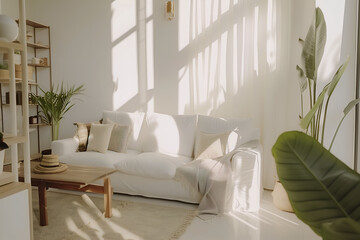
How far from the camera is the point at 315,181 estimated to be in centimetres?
47

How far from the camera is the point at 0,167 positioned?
1.34m

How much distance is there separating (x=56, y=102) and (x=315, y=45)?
3.46 m

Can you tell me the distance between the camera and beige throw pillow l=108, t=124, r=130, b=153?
→ 3.78 metres

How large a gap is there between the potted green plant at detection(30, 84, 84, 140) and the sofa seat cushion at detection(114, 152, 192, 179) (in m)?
1.65

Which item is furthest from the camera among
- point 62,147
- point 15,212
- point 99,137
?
point 99,137

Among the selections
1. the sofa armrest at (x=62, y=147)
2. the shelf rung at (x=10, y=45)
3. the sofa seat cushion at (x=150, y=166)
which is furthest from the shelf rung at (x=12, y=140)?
the sofa armrest at (x=62, y=147)

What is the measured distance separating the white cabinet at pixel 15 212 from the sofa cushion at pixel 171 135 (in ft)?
8.02

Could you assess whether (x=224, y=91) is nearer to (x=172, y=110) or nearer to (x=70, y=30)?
(x=172, y=110)

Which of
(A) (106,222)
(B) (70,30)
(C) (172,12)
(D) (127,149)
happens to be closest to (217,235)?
(A) (106,222)

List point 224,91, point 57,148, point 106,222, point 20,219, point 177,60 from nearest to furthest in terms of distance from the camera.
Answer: point 20,219 → point 106,222 → point 57,148 → point 224,91 → point 177,60

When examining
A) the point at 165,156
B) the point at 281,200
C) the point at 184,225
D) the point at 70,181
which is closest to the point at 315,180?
the point at 184,225

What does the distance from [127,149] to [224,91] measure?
1.46 meters

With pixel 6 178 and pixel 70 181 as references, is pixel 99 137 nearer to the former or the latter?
pixel 70 181

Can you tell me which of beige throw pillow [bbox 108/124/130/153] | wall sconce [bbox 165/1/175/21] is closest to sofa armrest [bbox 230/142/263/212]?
beige throw pillow [bbox 108/124/130/153]
